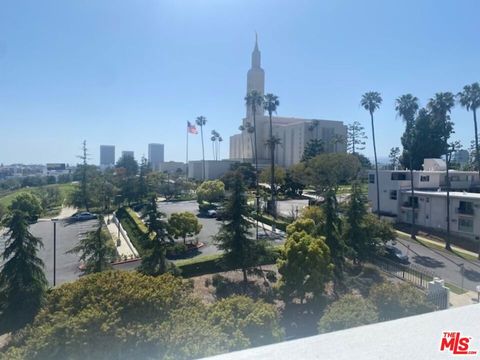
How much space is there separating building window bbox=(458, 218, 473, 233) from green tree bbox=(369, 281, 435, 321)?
24.7 metres

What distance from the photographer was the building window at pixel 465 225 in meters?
32.5

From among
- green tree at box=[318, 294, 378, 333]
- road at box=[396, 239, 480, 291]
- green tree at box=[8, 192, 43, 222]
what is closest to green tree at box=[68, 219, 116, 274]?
green tree at box=[318, 294, 378, 333]

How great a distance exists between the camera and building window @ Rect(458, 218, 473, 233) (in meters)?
32.5

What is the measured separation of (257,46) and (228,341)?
118214mm

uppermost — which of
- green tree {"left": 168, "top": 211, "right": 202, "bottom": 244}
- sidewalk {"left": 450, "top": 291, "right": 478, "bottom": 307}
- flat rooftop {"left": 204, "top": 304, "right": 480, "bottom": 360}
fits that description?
flat rooftop {"left": 204, "top": 304, "right": 480, "bottom": 360}

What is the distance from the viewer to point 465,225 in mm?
32938

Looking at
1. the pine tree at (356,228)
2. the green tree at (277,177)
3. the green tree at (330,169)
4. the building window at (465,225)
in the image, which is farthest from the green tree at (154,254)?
the green tree at (277,177)

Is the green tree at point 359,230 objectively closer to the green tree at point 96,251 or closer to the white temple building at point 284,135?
the green tree at point 96,251

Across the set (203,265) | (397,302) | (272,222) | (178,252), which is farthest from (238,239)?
(272,222)

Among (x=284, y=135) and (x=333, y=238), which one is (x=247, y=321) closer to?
(x=333, y=238)

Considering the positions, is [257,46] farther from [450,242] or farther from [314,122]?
[450,242]

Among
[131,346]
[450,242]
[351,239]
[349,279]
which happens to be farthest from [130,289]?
[450,242]

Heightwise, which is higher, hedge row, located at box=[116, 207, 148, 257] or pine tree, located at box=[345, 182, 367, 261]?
pine tree, located at box=[345, 182, 367, 261]

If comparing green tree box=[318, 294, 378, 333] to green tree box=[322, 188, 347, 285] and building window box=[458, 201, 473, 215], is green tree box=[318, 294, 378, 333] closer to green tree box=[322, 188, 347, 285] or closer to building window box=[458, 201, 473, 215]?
green tree box=[322, 188, 347, 285]
